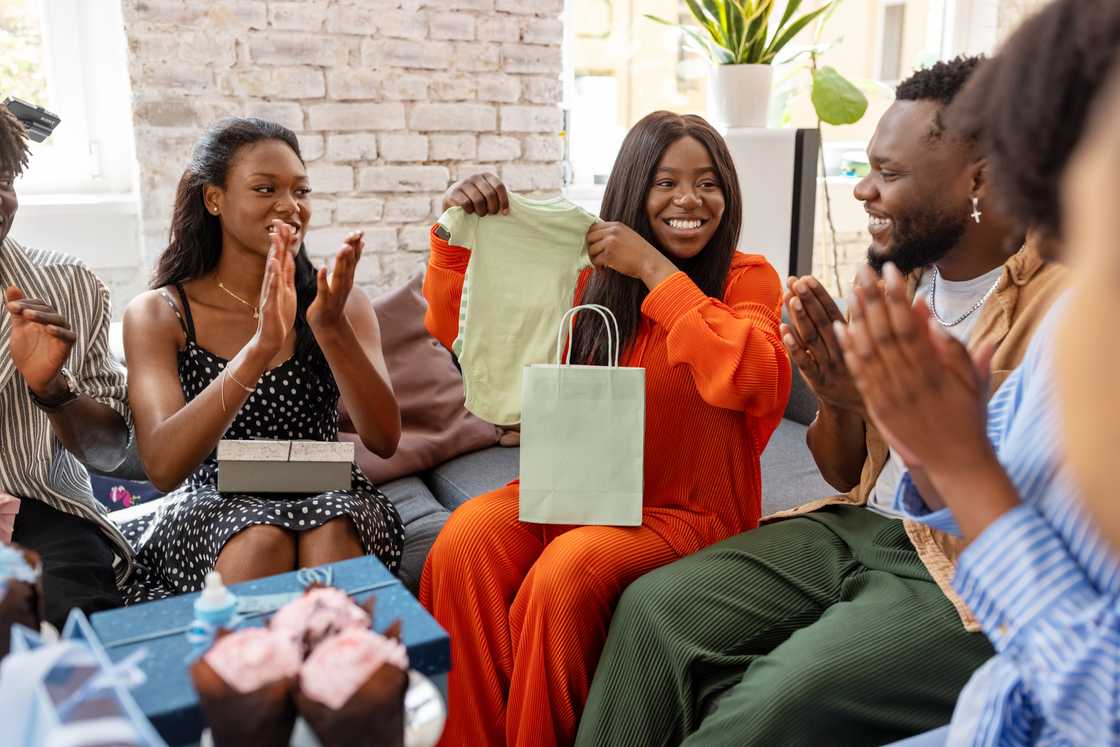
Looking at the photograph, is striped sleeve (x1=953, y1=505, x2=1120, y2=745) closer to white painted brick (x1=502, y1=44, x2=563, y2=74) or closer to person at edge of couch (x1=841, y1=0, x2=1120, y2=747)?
person at edge of couch (x1=841, y1=0, x2=1120, y2=747)

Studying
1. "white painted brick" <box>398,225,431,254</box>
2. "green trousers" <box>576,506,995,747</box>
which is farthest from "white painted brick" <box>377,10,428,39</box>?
"green trousers" <box>576,506,995,747</box>

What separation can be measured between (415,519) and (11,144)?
1.28 metres

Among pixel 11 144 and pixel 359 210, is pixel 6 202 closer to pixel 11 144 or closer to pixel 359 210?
pixel 11 144

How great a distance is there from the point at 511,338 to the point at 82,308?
0.91 meters

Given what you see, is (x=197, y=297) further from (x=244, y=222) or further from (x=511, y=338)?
(x=511, y=338)

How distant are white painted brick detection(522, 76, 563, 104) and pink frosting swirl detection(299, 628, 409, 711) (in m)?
3.06

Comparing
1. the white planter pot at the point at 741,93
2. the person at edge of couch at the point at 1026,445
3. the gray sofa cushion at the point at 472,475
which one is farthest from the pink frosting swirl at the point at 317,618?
the white planter pot at the point at 741,93

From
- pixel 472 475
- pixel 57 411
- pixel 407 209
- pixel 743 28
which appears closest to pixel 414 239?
pixel 407 209

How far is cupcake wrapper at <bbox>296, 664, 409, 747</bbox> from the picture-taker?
93cm

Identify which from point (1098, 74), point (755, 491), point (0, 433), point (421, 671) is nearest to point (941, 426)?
point (1098, 74)

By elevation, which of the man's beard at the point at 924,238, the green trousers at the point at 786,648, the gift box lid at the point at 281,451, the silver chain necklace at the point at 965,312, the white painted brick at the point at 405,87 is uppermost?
the white painted brick at the point at 405,87

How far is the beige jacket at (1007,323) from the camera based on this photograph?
5.73 feet

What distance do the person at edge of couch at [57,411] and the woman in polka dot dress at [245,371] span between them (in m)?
0.07

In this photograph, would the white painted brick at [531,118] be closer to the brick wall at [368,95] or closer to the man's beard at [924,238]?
the brick wall at [368,95]
